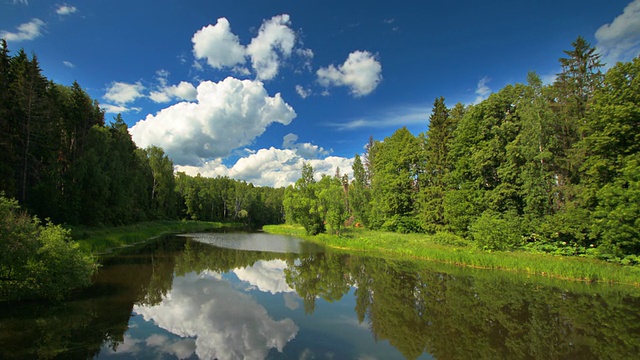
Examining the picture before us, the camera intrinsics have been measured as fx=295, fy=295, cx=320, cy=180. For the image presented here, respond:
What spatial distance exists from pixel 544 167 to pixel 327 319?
26.0 meters

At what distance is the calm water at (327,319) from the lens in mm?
9219

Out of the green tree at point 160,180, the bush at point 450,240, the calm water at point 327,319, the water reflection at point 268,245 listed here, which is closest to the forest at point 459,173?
the bush at point 450,240

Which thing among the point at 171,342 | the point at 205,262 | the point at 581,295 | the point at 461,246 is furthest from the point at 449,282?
the point at 205,262

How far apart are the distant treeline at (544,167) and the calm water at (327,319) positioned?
624cm

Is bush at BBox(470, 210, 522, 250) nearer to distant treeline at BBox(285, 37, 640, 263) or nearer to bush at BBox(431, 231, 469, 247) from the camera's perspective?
distant treeline at BBox(285, 37, 640, 263)

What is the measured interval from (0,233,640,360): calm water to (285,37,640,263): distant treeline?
6.24 metres

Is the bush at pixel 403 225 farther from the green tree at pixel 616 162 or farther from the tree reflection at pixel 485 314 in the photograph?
the tree reflection at pixel 485 314

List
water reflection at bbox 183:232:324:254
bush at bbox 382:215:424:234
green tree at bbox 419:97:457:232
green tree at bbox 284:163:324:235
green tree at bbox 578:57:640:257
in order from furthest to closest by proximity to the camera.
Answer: green tree at bbox 284:163:324:235
bush at bbox 382:215:424:234
green tree at bbox 419:97:457:232
water reflection at bbox 183:232:324:254
green tree at bbox 578:57:640:257

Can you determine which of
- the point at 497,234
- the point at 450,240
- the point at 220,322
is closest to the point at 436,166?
the point at 450,240

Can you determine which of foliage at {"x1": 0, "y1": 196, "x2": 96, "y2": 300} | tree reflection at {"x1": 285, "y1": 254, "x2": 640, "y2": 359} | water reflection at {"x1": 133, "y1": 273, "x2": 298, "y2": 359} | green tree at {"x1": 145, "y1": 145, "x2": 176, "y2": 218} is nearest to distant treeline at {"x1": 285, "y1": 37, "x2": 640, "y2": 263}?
tree reflection at {"x1": 285, "y1": 254, "x2": 640, "y2": 359}

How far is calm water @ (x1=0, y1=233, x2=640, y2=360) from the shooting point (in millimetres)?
9219

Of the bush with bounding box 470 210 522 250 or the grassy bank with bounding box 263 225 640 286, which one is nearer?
the grassy bank with bounding box 263 225 640 286

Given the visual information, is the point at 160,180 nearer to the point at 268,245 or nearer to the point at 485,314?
the point at 268,245

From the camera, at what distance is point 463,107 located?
41.1 meters
